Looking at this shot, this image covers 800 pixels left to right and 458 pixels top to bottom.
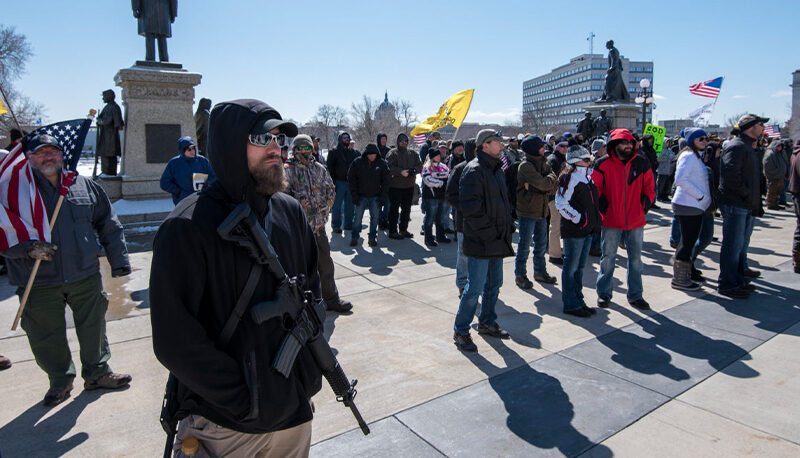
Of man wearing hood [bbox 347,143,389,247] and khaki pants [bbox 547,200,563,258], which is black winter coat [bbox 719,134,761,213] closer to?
khaki pants [bbox 547,200,563,258]

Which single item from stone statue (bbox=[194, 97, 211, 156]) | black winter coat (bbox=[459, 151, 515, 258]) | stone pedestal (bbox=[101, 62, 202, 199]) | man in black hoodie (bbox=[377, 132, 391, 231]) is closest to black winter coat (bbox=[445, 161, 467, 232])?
black winter coat (bbox=[459, 151, 515, 258])

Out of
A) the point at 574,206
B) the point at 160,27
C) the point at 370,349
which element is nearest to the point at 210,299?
the point at 370,349

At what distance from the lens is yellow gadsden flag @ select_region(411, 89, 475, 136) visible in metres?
12.0

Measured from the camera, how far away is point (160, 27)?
11.1 metres

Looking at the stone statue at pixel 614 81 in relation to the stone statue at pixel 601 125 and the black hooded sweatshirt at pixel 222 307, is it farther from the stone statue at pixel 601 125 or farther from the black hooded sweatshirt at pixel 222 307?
the black hooded sweatshirt at pixel 222 307

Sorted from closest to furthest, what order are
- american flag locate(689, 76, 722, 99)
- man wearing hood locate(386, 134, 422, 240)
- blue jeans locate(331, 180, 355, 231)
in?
man wearing hood locate(386, 134, 422, 240), blue jeans locate(331, 180, 355, 231), american flag locate(689, 76, 722, 99)

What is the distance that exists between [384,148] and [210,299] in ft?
31.2

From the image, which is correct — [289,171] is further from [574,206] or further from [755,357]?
[755,357]

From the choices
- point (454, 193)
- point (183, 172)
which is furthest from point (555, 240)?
point (183, 172)

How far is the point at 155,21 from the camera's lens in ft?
36.3

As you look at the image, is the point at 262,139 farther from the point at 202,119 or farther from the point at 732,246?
the point at 202,119

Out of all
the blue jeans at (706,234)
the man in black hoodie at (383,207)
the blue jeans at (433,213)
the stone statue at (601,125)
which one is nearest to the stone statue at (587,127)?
the stone statue at (601,125)

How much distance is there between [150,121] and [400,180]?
5.41 metres

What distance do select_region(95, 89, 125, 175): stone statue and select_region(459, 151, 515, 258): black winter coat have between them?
896 cm
